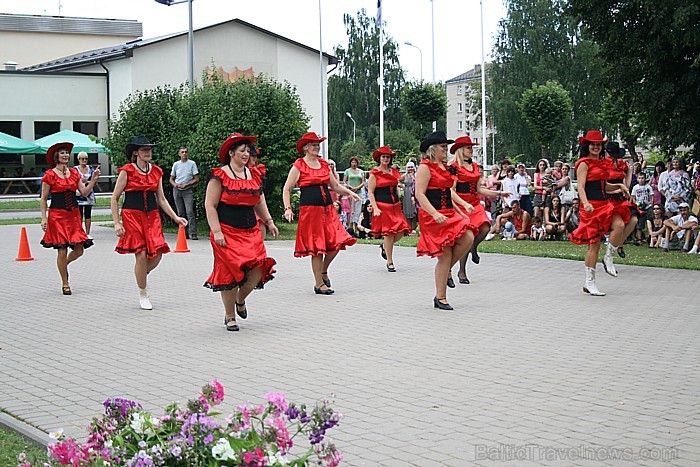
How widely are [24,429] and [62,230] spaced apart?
757 centimetres

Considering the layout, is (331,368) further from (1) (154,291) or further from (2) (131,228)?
(1) (154,291)

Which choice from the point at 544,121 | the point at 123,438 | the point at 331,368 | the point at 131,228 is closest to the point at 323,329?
the point at 331,368

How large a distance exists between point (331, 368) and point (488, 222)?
574 centimetres

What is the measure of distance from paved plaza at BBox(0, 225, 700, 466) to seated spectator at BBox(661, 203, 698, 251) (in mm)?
4462

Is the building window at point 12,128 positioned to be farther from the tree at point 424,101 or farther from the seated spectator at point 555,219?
the seated spectator at point 555,219

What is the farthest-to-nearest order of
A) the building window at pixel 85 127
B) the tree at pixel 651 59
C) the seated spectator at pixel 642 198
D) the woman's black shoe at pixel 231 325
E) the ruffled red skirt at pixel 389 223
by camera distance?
the building window at pixel 85 127 < the seated spectator at pixel 642 198 < the tree at pixel 651 59 < the ruffled red skirt at pixel 389 223 < the woman's black shoe at pixel 231 325

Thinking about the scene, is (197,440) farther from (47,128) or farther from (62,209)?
(47,128)

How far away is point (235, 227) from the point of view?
9984mm

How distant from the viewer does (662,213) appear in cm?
2006

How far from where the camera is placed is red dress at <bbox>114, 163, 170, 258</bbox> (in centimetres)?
A: 1188

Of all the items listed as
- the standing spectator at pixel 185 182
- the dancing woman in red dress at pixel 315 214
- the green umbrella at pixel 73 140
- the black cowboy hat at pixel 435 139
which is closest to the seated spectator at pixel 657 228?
the dancing woman in red dress at pixel 315 214

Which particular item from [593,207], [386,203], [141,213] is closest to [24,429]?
[141,213]

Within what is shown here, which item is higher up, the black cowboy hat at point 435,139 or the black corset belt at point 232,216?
the black cowboy hat at point 435,139

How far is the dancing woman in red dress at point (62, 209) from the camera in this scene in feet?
43.5
